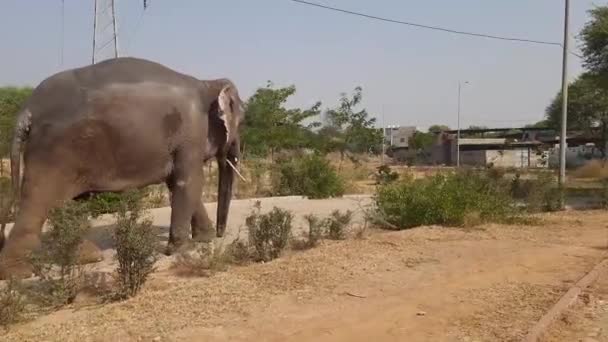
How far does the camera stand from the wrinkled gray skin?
8445 mm

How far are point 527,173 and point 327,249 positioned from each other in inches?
567

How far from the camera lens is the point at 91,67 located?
9.19 meters

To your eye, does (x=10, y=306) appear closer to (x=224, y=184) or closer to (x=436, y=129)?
(x=224, y=184)

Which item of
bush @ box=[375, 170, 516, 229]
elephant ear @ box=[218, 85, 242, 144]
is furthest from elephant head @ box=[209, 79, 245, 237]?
bush @ box=[375, 170, 516, 229]

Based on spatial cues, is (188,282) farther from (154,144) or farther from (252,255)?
(154,144)

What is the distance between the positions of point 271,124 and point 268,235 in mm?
21508

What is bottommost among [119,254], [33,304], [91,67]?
[33,304]

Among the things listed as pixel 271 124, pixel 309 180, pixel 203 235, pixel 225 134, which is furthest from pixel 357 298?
pixel 271 124

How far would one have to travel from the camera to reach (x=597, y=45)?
21875 mm

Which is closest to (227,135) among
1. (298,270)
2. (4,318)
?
(298,270)


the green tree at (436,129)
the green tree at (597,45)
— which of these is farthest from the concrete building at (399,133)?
the green tree at (597,45)

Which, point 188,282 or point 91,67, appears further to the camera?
point 91,67

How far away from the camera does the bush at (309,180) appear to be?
2016cm

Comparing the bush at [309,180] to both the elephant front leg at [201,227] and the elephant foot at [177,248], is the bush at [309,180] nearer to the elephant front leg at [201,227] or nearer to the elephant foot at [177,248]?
the elephant front leg at [201,227]
